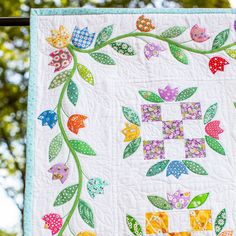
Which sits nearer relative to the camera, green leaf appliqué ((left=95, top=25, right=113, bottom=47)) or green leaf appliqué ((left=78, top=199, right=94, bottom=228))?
green leaf appliqué ((left=78, top=199, right=94, bottom=228))

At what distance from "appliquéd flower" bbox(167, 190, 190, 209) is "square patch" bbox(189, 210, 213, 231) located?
32 mm

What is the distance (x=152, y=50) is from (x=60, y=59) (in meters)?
0.28

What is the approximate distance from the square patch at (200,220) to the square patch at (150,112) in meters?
0.28

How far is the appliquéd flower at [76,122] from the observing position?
→ 139 cm

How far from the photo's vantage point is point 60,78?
1442 mm

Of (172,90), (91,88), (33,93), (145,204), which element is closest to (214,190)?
(145,204)

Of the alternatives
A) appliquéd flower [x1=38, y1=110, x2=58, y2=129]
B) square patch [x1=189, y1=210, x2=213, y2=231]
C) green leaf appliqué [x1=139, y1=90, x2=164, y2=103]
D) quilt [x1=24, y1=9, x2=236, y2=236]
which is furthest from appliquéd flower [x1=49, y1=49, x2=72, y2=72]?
square patch [x1=189, y1=210, x2=213, y2=231]

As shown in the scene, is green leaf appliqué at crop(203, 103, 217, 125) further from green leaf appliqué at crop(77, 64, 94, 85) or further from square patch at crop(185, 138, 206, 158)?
green leaf appliqué at crop(77, 64, 94, 85)

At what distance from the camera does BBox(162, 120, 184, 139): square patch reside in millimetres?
Answer: 1396

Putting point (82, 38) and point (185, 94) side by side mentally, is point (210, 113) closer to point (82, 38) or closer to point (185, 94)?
point (185, 94)

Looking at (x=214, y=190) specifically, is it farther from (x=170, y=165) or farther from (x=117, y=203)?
(x=117, y=203)

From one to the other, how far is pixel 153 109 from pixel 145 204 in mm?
276

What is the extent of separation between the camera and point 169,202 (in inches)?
52.7

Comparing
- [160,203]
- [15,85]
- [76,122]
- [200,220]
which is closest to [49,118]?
[76,122]
